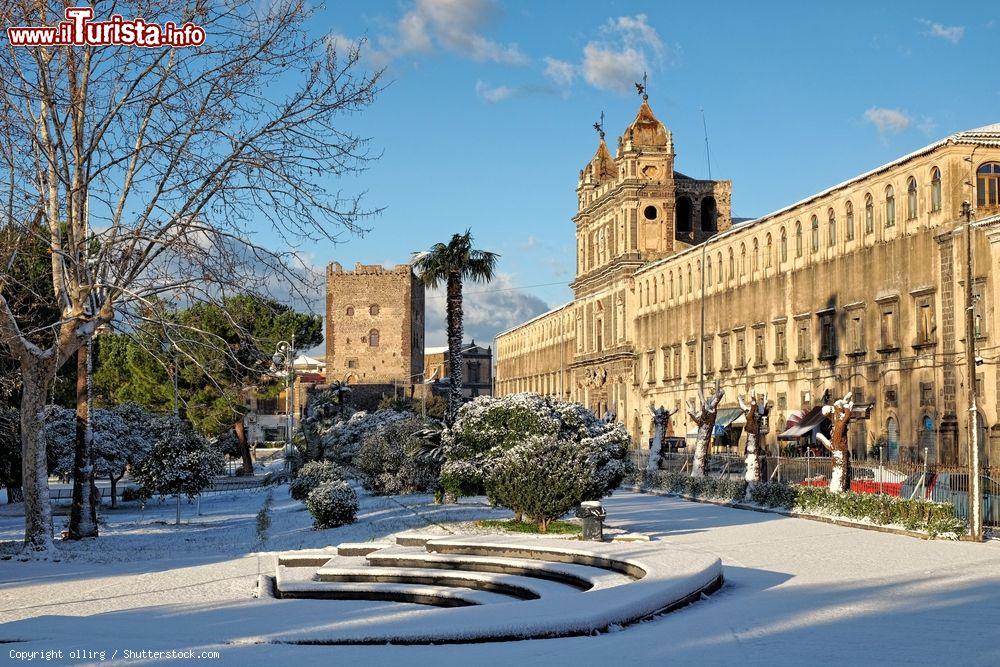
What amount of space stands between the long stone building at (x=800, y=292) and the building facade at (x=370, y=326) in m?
32.7

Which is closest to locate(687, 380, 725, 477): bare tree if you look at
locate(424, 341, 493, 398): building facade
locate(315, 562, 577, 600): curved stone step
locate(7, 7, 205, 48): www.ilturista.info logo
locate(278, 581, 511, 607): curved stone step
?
locate(315, 562, 577, 600): curved stone step

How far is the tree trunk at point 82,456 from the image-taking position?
1021 inches

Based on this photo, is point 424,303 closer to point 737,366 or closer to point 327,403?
point 327,403

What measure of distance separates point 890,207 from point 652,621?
36107 millimetres

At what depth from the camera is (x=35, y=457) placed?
21.8 m

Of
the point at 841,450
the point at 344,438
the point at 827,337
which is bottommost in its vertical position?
the point at 344,438

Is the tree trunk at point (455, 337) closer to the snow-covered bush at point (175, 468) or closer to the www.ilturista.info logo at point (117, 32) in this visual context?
the snow-covered bush at point (175, 468)

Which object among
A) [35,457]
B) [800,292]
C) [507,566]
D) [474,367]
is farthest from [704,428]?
[474,367]

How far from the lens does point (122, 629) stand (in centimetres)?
1252

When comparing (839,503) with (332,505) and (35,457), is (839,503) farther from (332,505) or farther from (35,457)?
(35,457)

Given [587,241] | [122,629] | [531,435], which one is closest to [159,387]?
[587,241]

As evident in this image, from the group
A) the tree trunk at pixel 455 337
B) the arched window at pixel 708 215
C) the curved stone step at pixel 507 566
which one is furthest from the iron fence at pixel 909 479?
the arched window at pixel 708 215

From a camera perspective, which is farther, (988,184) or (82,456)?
(988,184)

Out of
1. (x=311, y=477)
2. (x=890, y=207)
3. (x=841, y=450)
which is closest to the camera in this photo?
(x=841, y=450)
